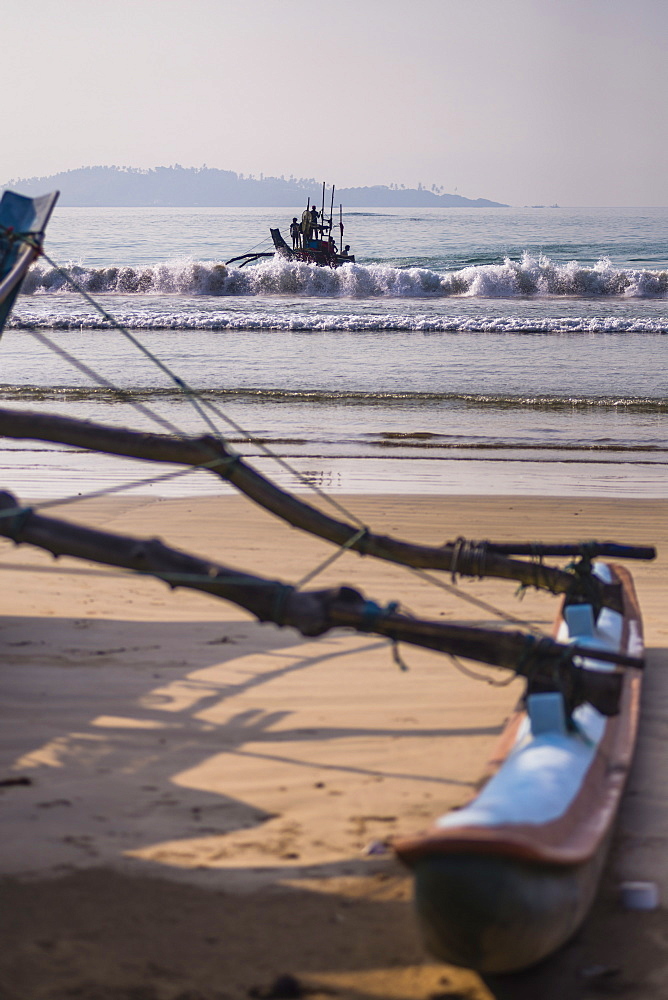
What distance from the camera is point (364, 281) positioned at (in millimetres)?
32375

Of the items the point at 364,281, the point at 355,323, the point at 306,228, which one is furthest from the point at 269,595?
the point at 306,228

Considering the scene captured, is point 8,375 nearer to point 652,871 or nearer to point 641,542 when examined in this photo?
point 641,542

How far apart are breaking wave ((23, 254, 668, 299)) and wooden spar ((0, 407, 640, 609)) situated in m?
28.1

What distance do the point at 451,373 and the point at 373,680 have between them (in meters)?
12.2

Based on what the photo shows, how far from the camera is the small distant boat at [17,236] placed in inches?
180

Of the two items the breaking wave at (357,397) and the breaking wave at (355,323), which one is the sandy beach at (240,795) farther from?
the breaking wave at (355,323)

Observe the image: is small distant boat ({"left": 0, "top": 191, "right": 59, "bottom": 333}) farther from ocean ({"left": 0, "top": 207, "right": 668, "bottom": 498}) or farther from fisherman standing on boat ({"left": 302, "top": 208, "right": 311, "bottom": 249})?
fisherman standing on boat ({"left": 302, "top": 208, "right": 311, "bottom": 249})

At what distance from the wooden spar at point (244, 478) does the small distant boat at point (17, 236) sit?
2.75 ft

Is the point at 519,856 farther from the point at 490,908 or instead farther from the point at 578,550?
the point at 578,550

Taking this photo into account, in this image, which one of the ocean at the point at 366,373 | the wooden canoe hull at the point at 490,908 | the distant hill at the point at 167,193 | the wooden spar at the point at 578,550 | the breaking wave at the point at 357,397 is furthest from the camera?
the distant hill at the point at 167,193

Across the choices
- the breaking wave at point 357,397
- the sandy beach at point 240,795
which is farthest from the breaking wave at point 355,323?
the sandy beach at point 240,795

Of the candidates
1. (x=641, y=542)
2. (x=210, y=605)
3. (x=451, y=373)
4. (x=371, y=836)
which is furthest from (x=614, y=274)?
(x=371, y=836)

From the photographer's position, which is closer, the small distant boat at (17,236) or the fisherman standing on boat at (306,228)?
the small distant boat at (17,236)

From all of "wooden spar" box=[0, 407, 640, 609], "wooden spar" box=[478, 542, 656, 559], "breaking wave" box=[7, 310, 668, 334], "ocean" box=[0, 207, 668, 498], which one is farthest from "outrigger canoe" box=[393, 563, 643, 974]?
"breaking wave" box=[7, 310, 668, 334]
